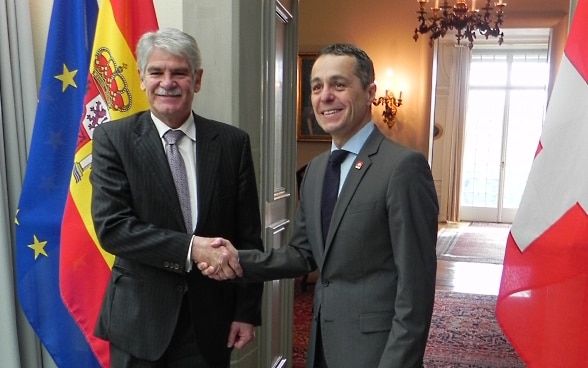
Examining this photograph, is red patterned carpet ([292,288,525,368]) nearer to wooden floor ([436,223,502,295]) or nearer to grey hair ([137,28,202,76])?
wooden floor ([436,223,502,295])

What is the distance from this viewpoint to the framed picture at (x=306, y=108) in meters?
6.00

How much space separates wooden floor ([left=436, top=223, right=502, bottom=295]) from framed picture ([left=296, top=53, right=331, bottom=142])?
80.8 inches

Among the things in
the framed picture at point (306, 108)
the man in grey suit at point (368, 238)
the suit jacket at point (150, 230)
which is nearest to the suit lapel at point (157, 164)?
the suit jacket at point (150, 230)

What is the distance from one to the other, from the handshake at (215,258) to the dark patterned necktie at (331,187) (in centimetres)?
30

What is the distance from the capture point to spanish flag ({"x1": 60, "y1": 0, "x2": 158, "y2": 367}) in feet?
6.34

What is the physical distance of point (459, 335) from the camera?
13.0 ft

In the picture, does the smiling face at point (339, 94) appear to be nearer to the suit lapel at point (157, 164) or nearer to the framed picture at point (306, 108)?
the suit lapel at point (157, 164)

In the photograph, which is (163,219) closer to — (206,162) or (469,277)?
(206,162)

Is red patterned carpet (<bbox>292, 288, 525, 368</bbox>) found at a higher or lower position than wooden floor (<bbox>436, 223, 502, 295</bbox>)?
higher

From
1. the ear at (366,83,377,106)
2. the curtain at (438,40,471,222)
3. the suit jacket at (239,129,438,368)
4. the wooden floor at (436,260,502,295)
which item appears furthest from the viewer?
the curtain at (438,40,471,222)

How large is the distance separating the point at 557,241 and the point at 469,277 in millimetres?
4617

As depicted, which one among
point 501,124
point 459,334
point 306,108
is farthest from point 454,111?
point 459,334

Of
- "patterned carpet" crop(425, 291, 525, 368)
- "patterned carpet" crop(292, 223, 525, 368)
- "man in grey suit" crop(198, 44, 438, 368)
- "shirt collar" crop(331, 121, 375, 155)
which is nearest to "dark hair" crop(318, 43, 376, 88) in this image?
"man in grey suit" crop(198, 44, 438, 368)

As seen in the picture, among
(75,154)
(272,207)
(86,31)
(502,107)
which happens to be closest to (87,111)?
(75,154)
